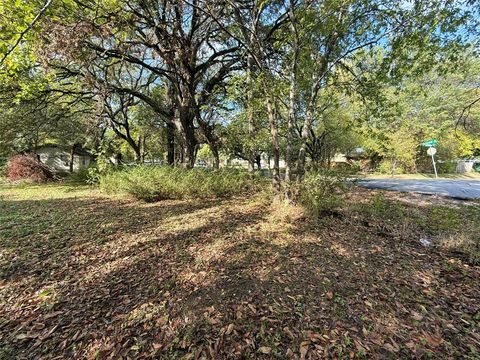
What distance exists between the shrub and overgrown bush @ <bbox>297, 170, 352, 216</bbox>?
13.7 m

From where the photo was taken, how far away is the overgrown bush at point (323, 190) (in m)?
4.56

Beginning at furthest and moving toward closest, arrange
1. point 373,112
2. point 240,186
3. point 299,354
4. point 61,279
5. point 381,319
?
point 240,186, point 373,112, point 61,279, point 381,319, point 299,354

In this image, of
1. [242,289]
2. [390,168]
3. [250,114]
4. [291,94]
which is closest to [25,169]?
[250,114]

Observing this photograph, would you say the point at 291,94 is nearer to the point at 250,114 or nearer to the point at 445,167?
the point at 250,114

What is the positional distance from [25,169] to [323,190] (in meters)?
14.4

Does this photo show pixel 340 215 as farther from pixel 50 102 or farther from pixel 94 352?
pixel 50 102

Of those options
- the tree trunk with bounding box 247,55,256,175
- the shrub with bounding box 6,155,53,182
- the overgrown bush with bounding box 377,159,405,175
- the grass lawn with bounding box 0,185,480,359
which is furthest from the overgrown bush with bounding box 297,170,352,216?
the overgrown bush with bounding box 377,159,405,175

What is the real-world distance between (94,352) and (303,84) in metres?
7.04

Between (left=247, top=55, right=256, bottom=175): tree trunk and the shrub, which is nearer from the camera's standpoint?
(left=247, top=55, right=256, bottom=175): tree trunk

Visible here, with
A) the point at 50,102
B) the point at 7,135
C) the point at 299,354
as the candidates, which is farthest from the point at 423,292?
the point at 7,135

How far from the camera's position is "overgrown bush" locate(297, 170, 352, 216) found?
4559 mm

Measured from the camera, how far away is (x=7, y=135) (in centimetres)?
1026

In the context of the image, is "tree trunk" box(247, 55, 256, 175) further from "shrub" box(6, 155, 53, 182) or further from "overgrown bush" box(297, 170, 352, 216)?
"shrub" box(6, 155, 53, 182)

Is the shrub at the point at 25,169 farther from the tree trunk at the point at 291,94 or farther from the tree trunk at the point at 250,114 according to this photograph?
the tree trunk at the point at 291,94
